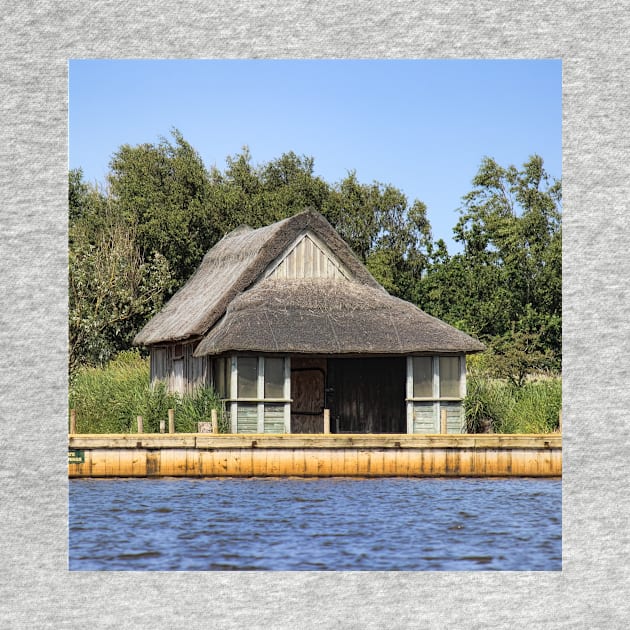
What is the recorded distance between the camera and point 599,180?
30.9ft

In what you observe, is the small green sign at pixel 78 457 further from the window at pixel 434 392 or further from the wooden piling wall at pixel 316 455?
the window at pixel 434 392

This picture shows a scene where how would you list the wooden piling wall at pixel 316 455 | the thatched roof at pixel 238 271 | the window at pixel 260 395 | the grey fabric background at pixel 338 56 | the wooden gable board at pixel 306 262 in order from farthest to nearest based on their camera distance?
the wooden gable board at pixel 306 262
the thatched roof at pixel 238 271
the window at pixel 260 395
the wooden piling wall at pixel 316 455
the grey fabric background at pixel 338 56

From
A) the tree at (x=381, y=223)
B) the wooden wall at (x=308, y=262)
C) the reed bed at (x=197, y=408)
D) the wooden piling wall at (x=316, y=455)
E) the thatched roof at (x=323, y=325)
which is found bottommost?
the wooden piling wall at (x=316, y=455)

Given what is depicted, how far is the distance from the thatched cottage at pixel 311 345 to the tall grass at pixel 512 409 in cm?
31

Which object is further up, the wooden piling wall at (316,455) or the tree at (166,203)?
the tree at (166,203)

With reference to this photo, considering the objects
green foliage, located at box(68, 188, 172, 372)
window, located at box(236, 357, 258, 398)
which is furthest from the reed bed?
green foliage, located at box(68, 188, 172, 372)

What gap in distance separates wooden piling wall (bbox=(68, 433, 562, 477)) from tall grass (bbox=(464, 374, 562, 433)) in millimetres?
2516

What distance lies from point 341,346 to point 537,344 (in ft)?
19.5

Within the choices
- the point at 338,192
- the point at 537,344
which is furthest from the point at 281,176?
the point at 537,344

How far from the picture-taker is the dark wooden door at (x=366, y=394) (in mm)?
23234

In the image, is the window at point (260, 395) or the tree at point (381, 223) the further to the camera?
the tree at point (381, 223)

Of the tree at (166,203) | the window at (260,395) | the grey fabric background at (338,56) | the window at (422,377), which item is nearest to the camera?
the grey fabric background at (338,56)

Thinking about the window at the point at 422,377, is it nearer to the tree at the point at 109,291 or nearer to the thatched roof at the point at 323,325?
the thatched roof at the point at 323,325

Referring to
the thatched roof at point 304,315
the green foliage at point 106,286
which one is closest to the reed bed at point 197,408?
the thatched roof at point 304,315
